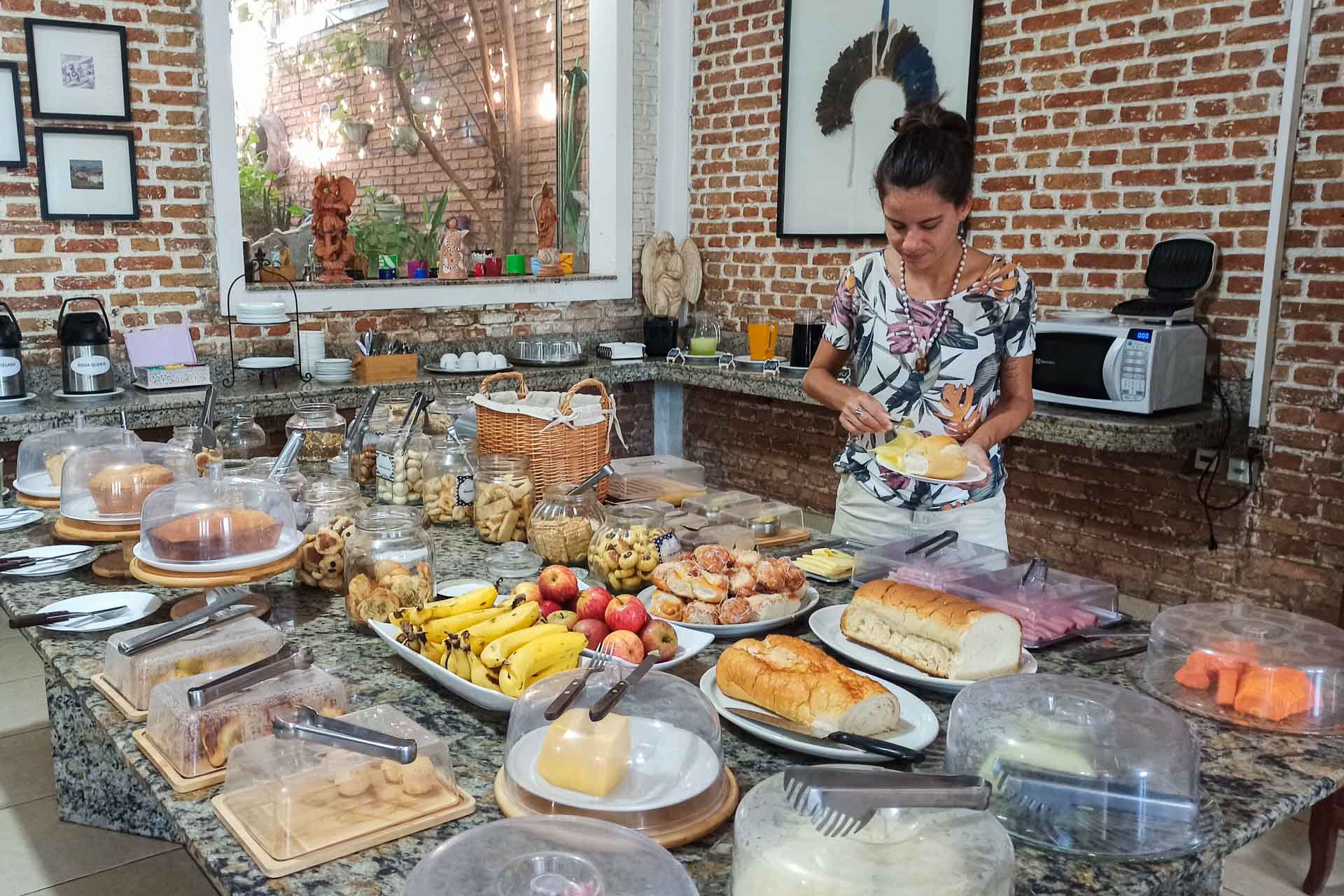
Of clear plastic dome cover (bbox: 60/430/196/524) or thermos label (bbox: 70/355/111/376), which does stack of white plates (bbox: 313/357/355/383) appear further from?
clear plastic dome cover (bbox: 60/430/196/524)

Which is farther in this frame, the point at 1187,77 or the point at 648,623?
the point at 1187,77

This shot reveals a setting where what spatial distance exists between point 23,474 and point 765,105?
3983 mm

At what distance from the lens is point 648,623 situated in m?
1.62

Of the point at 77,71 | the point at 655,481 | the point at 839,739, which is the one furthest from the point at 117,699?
the point at 77,71

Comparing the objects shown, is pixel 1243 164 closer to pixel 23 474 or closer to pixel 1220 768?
pixel 1220 768

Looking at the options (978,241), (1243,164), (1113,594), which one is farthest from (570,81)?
(1113,594)

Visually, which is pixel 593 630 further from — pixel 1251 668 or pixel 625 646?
pixel 1251 668

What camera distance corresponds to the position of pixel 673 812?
1.17m

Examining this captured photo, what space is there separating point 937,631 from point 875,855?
68cm

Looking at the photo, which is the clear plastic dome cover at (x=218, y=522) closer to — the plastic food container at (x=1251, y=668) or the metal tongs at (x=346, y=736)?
the metal tongs at (x=346, y=736)

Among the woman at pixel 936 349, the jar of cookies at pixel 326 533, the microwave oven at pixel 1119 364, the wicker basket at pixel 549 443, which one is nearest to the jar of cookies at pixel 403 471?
the wicker basket at pixel 549 443

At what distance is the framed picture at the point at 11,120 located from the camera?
13.6ft

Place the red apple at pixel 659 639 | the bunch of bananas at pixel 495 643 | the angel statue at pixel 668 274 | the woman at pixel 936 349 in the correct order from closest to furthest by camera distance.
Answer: the bunch of bananas at pixel 495 643 < the red apple at pixel 659 639 < the woman at pixel 936 349 < the angel statue at pixel 668 274

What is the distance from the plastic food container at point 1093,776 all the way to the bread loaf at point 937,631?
0.30 metres
